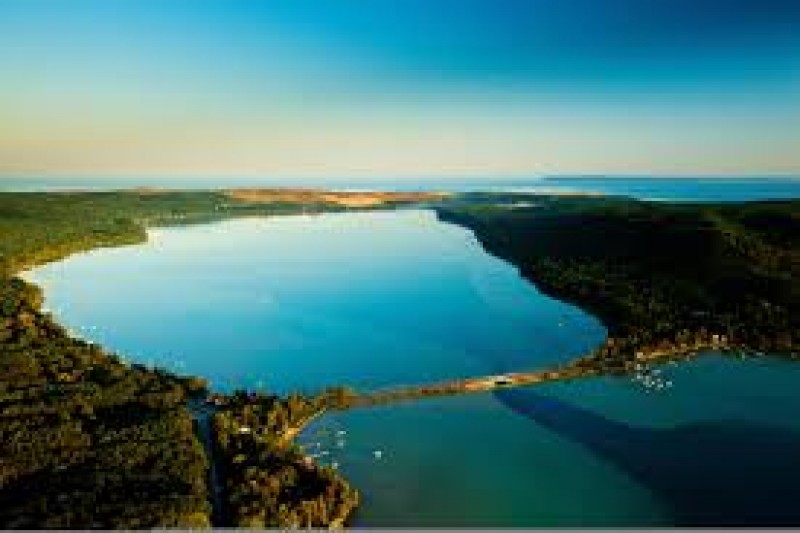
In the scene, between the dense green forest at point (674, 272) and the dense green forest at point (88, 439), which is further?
the dense green forest at point (674, 272)

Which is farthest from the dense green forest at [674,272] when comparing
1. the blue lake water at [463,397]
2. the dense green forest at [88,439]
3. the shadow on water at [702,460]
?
the dense green forest at [88,439]

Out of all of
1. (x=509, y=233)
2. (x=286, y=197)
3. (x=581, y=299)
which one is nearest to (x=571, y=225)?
Result: (x=509, y=233)

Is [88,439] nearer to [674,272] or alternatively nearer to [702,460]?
[702,460]

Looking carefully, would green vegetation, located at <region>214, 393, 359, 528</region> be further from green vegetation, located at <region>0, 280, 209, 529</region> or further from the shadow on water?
the shadow on water

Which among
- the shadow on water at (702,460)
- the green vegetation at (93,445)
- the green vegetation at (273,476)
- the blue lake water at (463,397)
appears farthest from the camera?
the blue lake water at (463,397)

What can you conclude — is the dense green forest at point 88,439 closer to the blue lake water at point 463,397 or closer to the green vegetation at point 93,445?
the green vegetation at point 93,445

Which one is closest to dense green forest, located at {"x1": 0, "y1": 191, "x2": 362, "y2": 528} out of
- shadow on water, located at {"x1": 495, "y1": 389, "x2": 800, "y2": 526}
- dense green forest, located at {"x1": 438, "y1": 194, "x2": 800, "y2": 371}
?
shadow on water, located at {"x1": 495, "y1": 389, "x2": 800, "y2": 526}
